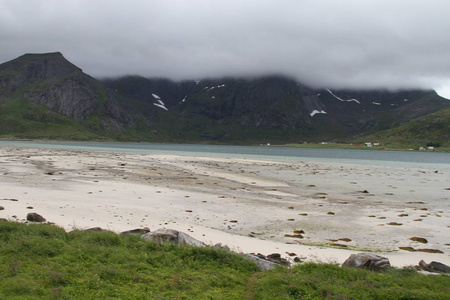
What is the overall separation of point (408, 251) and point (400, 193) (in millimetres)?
24352

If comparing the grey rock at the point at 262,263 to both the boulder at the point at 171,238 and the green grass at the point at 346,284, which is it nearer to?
the green grass at the point at 346,284

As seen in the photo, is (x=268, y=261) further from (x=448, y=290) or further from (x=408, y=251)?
(x=408, y=251)

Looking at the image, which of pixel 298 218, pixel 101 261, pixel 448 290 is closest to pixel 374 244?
pixel 298 218

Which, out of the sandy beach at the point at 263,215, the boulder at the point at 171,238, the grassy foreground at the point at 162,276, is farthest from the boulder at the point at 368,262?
the boulder at the point at 171,238

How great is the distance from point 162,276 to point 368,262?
739cm

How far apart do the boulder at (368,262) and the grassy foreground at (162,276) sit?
0.39 metres

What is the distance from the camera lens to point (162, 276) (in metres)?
9.85

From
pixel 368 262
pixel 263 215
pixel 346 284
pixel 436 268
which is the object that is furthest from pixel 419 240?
pixel 346 284

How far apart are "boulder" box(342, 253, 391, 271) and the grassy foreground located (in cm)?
39

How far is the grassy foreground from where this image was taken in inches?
343

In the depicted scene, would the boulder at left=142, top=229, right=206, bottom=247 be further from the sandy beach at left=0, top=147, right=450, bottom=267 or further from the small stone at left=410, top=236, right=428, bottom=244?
the small stone at left=410, top=236, right=428, bottom=244

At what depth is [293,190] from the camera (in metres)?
36.8

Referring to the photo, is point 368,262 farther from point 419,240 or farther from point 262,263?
point 419,240

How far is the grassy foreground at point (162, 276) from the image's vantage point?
8.71 m
